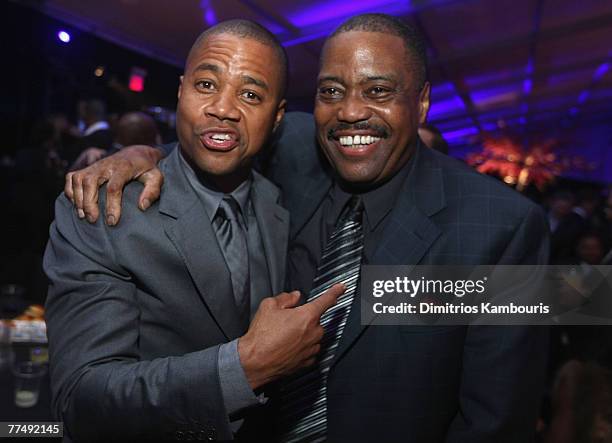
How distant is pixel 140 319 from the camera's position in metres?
1.14

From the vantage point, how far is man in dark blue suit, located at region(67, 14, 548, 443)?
4.08 feet

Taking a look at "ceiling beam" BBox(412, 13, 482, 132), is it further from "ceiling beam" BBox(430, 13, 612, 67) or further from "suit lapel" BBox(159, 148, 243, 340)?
"suit lapel" BBox(159, 148, 243, 340)

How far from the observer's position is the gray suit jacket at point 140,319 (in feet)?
3.21

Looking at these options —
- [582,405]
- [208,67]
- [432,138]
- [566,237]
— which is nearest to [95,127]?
[432,138]

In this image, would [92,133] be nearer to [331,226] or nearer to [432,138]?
[432,138]

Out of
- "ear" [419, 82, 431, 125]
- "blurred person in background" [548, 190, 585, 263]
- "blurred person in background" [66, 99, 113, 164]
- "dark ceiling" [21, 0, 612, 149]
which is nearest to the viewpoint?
"ear" [419, 82, 431, 125]


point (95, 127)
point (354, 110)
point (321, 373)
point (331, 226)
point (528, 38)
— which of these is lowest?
point (321, 373)

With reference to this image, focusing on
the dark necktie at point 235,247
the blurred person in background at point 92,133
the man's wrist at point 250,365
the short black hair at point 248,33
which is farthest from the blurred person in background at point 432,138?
the blurred person in background at point 92,133

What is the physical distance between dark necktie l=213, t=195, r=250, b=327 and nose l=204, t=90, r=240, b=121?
0.21 meters

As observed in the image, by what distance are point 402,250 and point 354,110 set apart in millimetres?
378

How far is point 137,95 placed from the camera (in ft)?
14.4

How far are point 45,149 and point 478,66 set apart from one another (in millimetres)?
6137

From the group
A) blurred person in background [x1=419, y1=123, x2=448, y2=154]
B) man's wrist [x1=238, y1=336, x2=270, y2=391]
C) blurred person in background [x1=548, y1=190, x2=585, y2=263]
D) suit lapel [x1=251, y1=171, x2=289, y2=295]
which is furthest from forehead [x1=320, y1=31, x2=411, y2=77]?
blurred person in background [x1=548, y1=190, x2=585, y2=263]

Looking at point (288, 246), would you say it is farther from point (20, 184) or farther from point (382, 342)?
point (20, 184)
